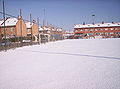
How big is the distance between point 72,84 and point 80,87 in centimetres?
29

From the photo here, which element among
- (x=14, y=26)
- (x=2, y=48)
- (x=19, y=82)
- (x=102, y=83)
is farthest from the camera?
(x=14, y=26)

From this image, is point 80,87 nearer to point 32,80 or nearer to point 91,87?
point 91,87

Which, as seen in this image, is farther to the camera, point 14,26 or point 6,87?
point 14,26

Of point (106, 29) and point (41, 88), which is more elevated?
point (106, 29)

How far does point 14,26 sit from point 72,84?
40.4m

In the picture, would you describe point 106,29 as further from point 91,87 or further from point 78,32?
point 91,87

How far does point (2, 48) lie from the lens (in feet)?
48.3

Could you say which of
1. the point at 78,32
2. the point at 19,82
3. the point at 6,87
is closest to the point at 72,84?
the point at 19,82

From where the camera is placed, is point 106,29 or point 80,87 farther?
point 106,29

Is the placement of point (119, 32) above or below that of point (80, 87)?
above

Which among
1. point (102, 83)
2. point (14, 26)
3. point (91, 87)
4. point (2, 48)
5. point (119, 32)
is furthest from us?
point (119, 32)

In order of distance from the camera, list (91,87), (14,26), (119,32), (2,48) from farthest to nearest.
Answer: (119,32) → (14,26) → (2,48) → (91,87)

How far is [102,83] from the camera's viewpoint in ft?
12.3

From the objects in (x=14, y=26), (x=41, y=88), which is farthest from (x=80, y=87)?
(x=14, y=26)
